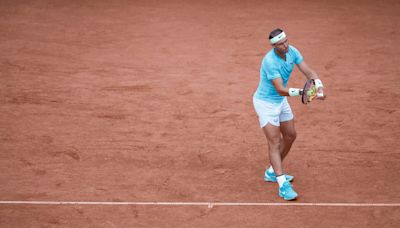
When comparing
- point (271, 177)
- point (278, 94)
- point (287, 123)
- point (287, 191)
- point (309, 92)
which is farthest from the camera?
point (271, 177)

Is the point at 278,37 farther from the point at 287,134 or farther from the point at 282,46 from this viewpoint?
the point at 287,134

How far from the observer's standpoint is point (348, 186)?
797 centimetres

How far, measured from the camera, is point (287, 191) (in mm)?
7637

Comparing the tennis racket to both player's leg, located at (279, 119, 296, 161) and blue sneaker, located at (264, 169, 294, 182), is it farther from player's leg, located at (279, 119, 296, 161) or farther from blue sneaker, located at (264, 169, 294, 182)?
blue sneaker, located at (264, 169, 294, 182)

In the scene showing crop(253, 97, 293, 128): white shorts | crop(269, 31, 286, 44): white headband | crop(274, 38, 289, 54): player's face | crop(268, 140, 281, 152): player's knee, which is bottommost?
crop(268, 140, 281, 152): player's knee

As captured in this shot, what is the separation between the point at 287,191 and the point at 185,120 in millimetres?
2921

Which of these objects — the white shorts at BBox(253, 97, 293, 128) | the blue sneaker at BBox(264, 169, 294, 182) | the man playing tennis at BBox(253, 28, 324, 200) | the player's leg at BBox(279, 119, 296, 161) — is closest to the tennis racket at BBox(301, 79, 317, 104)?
the man playing tennis at BBox(253, 28, 324, 200)

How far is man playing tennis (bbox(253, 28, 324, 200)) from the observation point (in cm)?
733

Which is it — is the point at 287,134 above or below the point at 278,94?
below

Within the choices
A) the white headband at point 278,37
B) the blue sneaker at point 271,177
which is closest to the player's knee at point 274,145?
the blue sneaker at point 271,177

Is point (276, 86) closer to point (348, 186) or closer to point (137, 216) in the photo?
point (348, 186)

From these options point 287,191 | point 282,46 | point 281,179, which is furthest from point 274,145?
Result: point 282,46

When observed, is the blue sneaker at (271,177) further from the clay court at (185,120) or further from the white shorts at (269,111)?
the white shorts at (269,111)

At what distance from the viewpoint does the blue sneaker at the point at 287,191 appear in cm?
761
